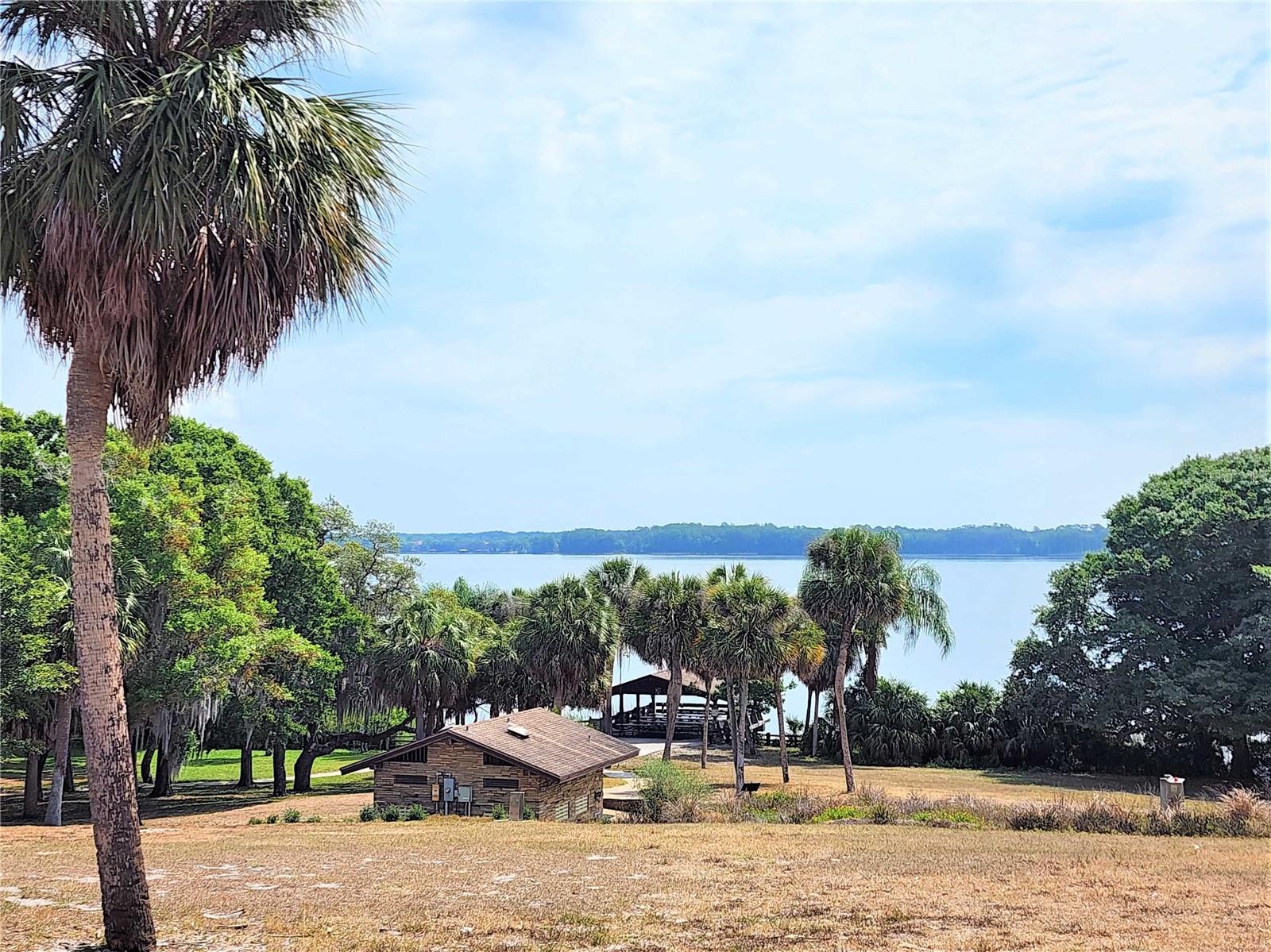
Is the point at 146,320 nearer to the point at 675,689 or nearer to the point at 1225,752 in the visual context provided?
the point at 675,689

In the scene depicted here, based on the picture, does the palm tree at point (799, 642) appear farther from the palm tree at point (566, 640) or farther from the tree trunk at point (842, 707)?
the palm tree at point (566, 640)

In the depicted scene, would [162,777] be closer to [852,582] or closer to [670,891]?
[852,582]

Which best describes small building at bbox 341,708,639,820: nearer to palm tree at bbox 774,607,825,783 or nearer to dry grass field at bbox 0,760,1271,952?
dry grass field at bbox 0,760,1271,952

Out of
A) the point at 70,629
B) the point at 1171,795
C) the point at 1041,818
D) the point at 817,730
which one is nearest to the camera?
the point at 1041,818

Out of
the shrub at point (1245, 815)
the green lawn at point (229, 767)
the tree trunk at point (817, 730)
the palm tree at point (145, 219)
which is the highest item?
the palm tree at point (145, 219)

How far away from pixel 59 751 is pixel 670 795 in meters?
14.4

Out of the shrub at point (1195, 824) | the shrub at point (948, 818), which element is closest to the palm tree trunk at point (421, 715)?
the shrub at point (948, 818)

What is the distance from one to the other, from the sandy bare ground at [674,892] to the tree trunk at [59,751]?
5601 mm

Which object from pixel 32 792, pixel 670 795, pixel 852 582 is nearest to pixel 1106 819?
pixel 670 795

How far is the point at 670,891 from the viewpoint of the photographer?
12648mm

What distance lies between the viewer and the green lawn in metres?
39.8

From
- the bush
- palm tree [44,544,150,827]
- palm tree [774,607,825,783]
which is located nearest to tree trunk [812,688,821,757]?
palm tree [774,607,825,783]

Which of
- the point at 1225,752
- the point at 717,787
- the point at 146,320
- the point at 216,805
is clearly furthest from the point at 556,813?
the point at 1225,752

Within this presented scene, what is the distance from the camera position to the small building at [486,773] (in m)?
25.8
